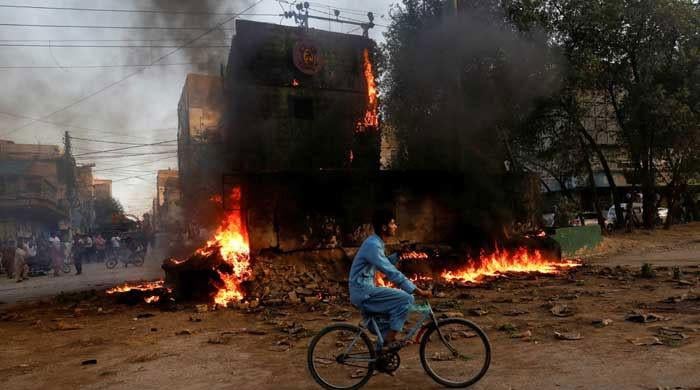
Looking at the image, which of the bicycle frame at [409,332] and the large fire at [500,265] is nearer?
the bicycle frame at [409,332]

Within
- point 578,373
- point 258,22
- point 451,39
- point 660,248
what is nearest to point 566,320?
point 578,373

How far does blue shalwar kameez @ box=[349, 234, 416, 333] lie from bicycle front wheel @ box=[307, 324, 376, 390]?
27 centimetres

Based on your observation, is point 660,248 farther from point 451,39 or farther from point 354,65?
point 354,65

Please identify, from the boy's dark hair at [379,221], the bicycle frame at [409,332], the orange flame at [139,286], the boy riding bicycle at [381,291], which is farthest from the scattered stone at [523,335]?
the orange flame at [139,286]

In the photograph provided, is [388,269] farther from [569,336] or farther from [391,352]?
[569,336]

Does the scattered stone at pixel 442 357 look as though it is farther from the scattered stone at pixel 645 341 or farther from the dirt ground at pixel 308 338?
the scattered stone at pixel 645 341

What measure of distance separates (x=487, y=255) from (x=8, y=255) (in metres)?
20.0

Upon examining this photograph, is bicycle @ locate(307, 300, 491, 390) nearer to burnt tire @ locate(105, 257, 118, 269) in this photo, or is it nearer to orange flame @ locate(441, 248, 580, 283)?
orange flame @ locate(441, 248, 580, 283)

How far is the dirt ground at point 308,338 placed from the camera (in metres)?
5.80

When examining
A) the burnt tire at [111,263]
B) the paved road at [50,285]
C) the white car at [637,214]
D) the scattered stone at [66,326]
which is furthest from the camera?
the white car at [637,214]

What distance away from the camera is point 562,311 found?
9.29 meters

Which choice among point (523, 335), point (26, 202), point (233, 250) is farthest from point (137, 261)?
point (523, 335)

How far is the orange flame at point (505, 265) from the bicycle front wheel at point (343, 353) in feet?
30.6

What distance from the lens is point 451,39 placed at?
18.9 meters
